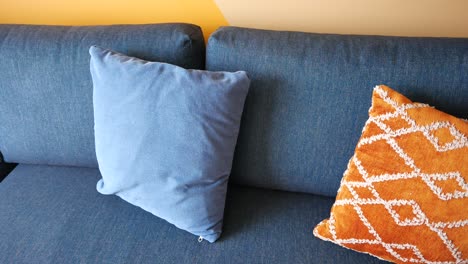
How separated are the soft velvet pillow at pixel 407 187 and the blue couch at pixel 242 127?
0.10 metres

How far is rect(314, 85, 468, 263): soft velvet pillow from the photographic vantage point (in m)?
0.82

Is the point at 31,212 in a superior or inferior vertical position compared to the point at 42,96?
inferior

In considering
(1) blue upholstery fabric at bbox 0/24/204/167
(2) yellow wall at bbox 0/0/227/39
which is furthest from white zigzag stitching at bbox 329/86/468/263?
(2) yellow wall at bbox 0/0/227/39

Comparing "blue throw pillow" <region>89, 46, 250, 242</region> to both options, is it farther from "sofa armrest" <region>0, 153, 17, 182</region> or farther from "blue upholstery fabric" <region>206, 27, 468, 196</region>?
"sofa armrest" <region>0, 153, 17, 182</region>

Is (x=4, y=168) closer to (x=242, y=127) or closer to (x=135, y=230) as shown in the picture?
(x=135, y=230)

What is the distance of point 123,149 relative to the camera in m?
0.97

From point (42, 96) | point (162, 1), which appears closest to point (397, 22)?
point (162, 1)

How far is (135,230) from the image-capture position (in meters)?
1.02

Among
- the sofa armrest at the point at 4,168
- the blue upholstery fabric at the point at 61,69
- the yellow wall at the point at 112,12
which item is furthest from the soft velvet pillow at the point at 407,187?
the sofa armrest at the point at 4,168

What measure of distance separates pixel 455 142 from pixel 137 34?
91 cm

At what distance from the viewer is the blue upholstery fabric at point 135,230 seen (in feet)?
3.12

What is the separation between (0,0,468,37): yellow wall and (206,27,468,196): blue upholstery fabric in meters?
0.19

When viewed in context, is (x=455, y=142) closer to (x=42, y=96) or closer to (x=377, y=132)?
(x=377, y=132)

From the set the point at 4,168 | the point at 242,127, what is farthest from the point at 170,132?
the point at 4,168
